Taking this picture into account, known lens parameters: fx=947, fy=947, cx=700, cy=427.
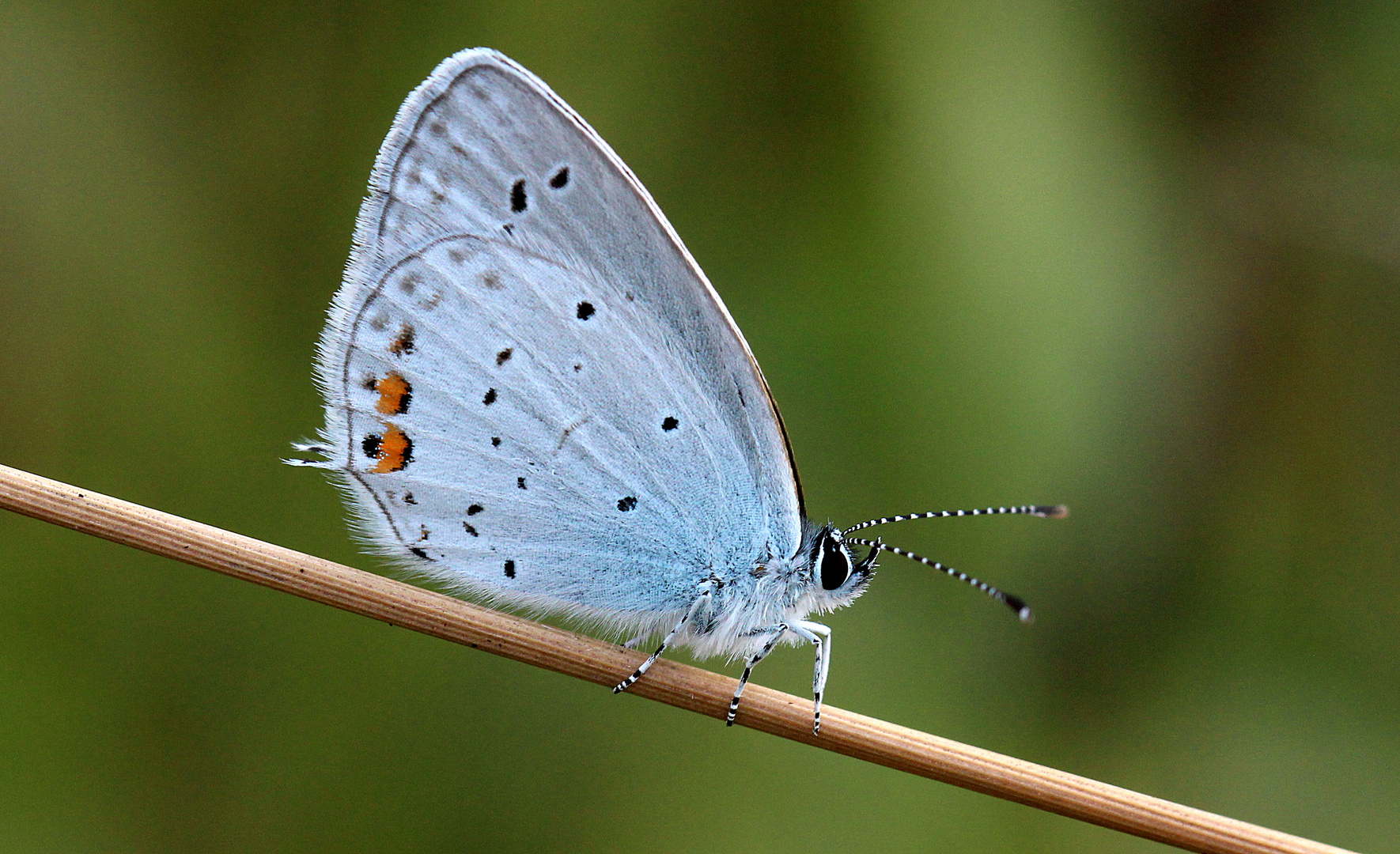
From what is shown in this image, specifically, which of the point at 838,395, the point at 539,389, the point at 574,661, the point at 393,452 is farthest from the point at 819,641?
the point at 393,452

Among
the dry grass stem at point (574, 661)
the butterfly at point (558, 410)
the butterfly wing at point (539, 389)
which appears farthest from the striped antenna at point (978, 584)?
the dry grass stem at point (574, 661)

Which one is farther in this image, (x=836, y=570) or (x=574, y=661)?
(x=836, y=570)

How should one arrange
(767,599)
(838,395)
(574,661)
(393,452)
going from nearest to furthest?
(574,661), (393,452), (767,599), (838,395)

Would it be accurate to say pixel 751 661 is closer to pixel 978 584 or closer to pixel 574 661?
pixel 574 661

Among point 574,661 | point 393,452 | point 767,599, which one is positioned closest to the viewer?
point 574,661

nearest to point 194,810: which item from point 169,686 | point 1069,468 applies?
point 169,686

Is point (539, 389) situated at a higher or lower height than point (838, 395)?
lower

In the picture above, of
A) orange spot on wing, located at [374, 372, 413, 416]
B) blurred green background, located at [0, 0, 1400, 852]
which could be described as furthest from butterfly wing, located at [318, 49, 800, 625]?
blurred green background, located at [0, 0, 1400, 852]
